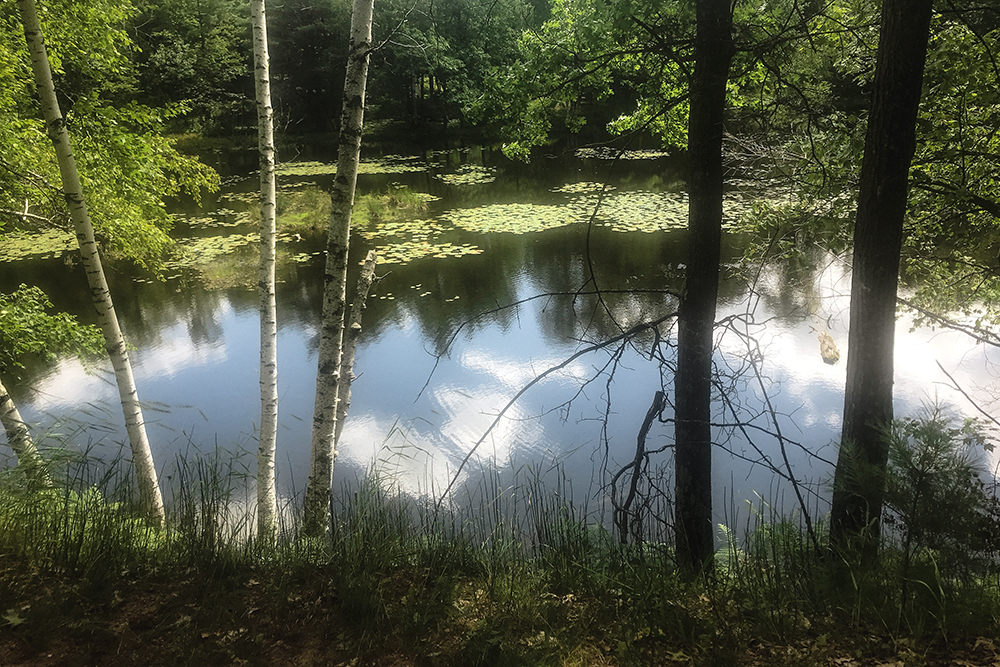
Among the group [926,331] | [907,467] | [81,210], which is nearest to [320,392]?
[81,210]

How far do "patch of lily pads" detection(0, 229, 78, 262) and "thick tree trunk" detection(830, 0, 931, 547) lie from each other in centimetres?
1451

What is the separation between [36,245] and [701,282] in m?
15.9

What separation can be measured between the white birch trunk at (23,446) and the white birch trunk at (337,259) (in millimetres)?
1337

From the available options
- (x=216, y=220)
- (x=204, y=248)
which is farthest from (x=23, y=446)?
(x=216, y=220)

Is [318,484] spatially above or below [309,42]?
below

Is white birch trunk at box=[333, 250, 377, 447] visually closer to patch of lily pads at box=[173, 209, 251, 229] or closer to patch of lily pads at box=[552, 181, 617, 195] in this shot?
patch of lily pads at box=[173, 209, 251, 229]

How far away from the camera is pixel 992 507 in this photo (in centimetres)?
212

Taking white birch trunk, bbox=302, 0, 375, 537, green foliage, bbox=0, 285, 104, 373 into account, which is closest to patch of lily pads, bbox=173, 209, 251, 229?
green foliage, bbox=0, 285, 104, 373

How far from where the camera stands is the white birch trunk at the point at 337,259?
375 cm

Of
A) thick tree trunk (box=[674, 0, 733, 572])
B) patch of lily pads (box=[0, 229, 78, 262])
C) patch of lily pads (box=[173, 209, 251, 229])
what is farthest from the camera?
patch of lily pads (box=[173, 209, 251, 229])

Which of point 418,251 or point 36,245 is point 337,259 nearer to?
point 418,251

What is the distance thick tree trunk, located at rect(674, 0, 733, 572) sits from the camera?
3199 mm

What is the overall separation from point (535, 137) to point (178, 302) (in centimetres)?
903

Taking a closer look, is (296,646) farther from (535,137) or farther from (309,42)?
(309,42)
